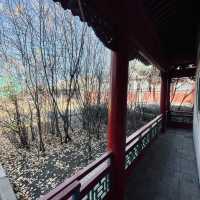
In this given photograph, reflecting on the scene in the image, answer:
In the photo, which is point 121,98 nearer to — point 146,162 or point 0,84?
Result: point 146,162

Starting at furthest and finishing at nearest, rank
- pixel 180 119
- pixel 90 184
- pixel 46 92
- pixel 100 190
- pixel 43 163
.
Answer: pixel 180 119 < pixel 46 92 < pixel 43 163 < pixel 100 190 < pixel 90 184

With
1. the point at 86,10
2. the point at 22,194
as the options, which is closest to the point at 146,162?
the point at 22,194

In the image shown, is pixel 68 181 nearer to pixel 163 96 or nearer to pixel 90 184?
pixel 90 184

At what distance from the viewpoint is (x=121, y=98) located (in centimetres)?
200

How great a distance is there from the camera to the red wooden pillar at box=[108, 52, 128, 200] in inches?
75.6

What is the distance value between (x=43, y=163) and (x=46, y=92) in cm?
142

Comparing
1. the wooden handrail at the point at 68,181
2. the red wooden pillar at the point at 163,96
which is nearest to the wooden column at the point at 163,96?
the red wooden pillar at the point at 163,96

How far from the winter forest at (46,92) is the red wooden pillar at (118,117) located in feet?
3.59

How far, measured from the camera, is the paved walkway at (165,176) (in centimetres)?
241

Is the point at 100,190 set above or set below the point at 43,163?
above

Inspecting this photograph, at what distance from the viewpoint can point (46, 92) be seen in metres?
3.71

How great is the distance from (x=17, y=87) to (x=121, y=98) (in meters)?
2.29

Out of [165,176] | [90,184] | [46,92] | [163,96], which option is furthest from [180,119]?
[90,184]

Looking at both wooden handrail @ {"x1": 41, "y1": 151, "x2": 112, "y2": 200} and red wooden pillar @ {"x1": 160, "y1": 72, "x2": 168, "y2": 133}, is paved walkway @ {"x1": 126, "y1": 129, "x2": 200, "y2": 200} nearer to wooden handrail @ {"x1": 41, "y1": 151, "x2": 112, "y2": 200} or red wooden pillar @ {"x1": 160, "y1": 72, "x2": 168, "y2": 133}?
wooden handrail @ {"x1": 41, "y1": 151, "x2": 112, "y2": 200}
